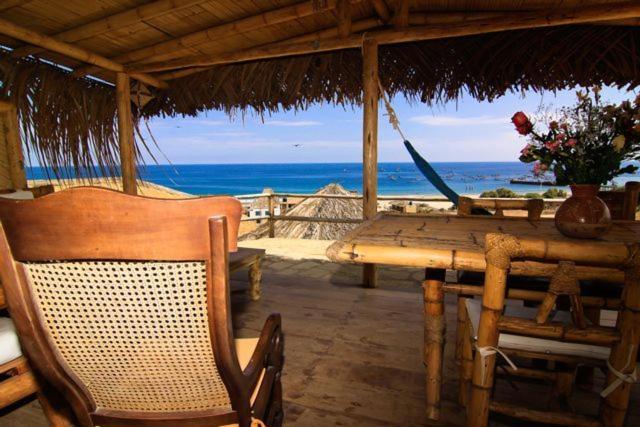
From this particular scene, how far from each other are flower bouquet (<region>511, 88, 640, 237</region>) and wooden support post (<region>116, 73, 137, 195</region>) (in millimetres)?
3325

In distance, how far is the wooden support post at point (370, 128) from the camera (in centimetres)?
257

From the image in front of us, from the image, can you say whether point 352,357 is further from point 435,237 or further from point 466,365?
point 435,237

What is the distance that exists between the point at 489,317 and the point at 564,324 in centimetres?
19

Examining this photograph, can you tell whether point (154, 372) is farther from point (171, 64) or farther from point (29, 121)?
point (29, 121)

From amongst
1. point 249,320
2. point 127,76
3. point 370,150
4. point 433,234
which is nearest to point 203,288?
point 433,234

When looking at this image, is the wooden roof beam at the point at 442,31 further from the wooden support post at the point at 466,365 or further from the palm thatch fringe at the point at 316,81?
the wooden support post at the point at 466,365

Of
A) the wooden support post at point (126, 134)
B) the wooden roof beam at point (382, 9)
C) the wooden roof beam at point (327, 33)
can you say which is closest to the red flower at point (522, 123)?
the wooden roof beam at point (382, 9)

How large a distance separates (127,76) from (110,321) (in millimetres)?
3332

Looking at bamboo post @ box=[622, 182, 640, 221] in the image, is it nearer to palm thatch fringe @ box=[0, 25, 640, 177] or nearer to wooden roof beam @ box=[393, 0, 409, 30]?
palm thatch fringe @ box=[0, 25, 640, 177]

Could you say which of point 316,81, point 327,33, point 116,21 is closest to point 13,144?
point 116,21

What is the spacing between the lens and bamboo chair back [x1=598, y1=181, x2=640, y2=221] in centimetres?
185

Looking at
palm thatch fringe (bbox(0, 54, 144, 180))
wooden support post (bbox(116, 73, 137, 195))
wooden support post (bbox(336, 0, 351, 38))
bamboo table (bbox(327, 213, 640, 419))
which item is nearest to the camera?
bamboo table (bbox(327, 213, 640, 419))

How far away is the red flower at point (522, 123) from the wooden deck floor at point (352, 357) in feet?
3.53

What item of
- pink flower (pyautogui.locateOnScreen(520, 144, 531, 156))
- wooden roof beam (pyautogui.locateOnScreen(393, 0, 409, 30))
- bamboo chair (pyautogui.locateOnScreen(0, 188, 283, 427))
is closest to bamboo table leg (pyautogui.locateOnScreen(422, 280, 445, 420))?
pink flower (pyautogui.locateOnScreen(520, 144, 531, 156))
